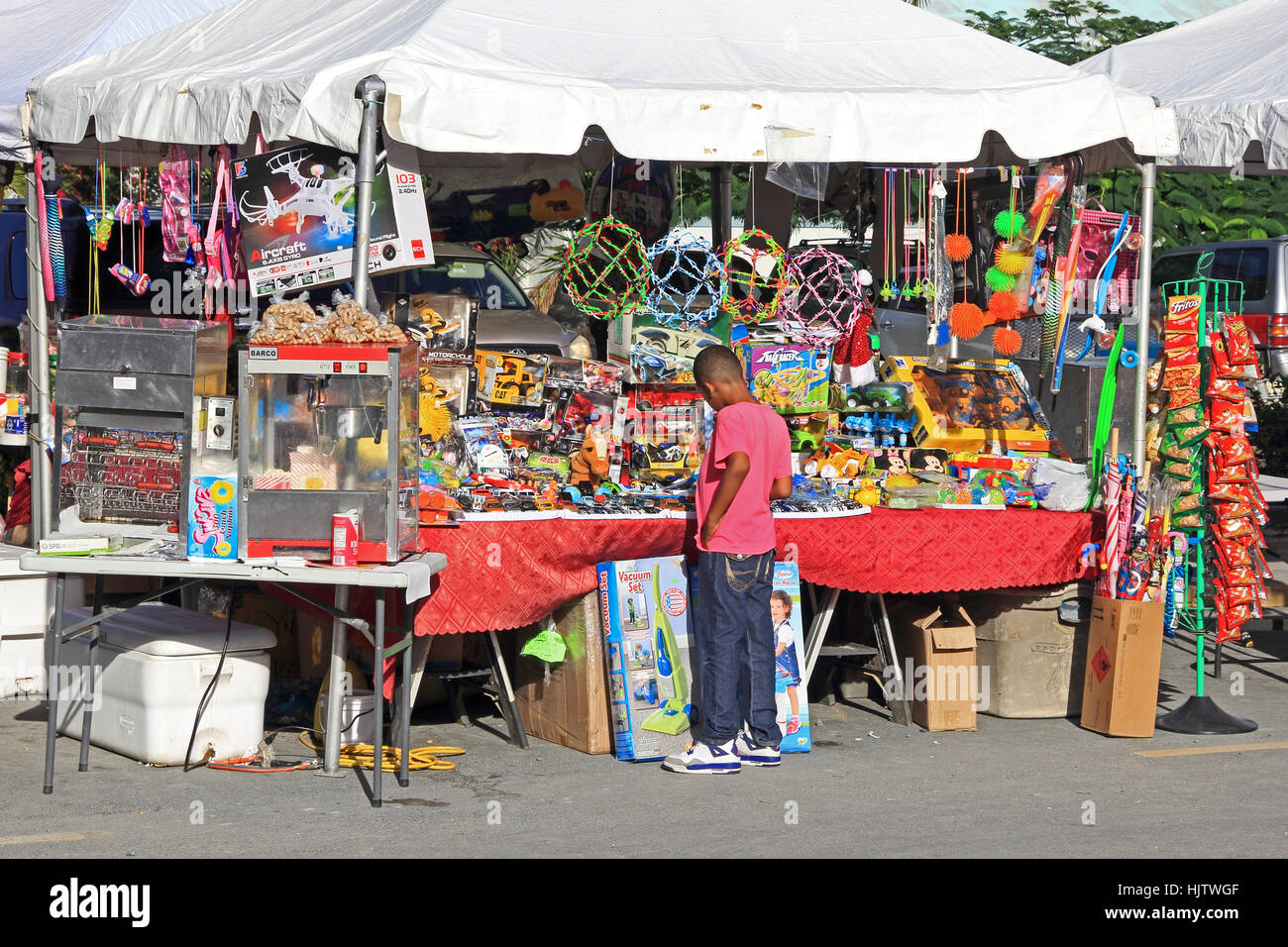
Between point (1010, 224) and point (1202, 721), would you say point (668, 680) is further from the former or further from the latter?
point (1010, 224)

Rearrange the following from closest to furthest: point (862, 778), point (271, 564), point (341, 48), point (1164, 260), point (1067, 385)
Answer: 1. point (271, 564)
2. point (862, 778)
3. point (341, 48)
4. point (1067, 385)
5. point (1164, 260)

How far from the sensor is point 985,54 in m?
7.48

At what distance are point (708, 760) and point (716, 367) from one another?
4.89ft

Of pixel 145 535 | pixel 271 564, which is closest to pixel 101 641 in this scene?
pixel 145 535

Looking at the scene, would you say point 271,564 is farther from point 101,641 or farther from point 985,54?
point 985,54

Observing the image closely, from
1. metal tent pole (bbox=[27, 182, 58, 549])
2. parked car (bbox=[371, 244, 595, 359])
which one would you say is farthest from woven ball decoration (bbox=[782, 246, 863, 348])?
parked car (bbox=[371, 244, 595, 359])

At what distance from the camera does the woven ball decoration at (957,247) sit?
7574 mm

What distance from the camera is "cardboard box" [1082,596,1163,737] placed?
6.61 meters

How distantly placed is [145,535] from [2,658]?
1.77m

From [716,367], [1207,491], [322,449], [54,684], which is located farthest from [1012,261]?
[54,684]

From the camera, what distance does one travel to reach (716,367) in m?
6.03

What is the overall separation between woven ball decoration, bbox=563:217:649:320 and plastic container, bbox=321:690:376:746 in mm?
2143

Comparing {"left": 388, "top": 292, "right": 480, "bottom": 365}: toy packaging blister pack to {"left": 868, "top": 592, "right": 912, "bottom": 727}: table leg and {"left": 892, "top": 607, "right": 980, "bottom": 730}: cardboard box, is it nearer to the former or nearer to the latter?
{"left": 868, "top": 592, "right": 912, "bottom": 727}: table leg

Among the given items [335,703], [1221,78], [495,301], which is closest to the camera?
[335,703]
